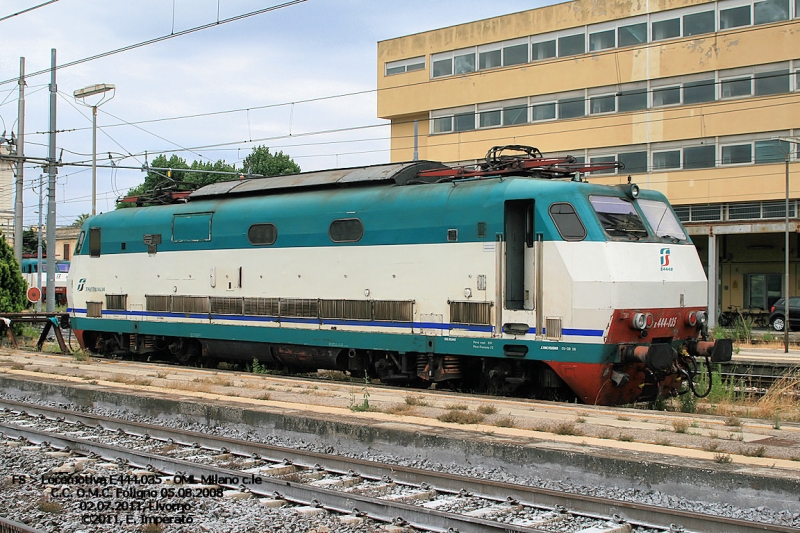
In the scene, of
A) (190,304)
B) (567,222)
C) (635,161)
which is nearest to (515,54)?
(635,161)

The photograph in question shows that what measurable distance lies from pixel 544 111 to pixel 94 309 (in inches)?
922

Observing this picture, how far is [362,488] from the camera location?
25.8 ft

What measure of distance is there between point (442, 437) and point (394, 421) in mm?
1260

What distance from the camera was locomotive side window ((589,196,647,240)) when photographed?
12.3 m

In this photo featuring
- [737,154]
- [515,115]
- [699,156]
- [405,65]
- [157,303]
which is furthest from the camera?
[405,65]

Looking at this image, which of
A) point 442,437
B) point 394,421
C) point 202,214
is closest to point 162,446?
point 394,421

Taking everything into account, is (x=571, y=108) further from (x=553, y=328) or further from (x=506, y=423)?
(x=506, y=423)

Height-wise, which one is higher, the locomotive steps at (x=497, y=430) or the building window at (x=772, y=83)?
the building window at (x=772, y=83)

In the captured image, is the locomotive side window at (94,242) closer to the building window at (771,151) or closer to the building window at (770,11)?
the building window at (771,151)

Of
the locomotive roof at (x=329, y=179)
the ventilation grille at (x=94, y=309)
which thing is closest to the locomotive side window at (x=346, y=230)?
the locomotive roof at (x=329, y=179)

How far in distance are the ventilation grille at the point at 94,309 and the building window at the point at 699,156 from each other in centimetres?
2429

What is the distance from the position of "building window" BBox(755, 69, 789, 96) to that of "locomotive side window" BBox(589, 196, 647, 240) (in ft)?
72.0

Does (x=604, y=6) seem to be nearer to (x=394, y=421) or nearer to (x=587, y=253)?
(x=587, y=253)

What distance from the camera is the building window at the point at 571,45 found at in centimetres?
3622
